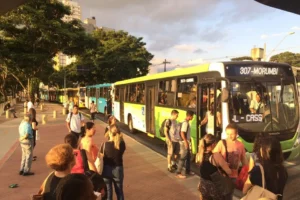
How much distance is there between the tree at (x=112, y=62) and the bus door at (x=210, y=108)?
108 ft

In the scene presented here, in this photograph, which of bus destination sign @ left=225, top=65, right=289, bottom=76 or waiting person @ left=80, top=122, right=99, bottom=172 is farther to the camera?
bus destination sign @ left=225, top=65, right=289, bottom=76

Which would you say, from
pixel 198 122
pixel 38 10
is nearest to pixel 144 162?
pixel 198 122

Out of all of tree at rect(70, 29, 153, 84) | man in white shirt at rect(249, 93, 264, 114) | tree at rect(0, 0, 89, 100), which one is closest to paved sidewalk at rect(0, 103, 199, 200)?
man in white shirt at rect(249, 93, 264, 114)

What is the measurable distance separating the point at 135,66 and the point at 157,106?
1214 inches

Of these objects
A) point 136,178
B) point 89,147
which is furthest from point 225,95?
point 89,147

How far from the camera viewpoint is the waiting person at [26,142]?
7932 millimetres

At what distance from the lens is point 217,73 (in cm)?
841

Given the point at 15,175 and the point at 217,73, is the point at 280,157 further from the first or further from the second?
the point at 15,175

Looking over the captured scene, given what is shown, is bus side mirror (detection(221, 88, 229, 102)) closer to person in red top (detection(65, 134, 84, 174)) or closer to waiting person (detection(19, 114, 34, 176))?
person in red top (detection(65, 134, 84, 174))

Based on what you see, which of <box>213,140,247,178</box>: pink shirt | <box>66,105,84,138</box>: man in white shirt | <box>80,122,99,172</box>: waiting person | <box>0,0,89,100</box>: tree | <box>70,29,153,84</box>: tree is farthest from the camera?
<box>70,29,153,84</box>: tree

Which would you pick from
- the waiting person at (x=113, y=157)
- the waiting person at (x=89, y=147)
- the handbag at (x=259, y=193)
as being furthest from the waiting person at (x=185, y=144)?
the handbag at (x=259, y=193)

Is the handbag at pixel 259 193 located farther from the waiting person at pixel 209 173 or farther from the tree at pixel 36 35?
the tree at pixel 36 35

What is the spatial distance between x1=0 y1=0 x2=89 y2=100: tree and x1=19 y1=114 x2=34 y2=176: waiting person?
56.1 ft

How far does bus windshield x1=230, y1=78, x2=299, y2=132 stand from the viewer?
26.1ft
